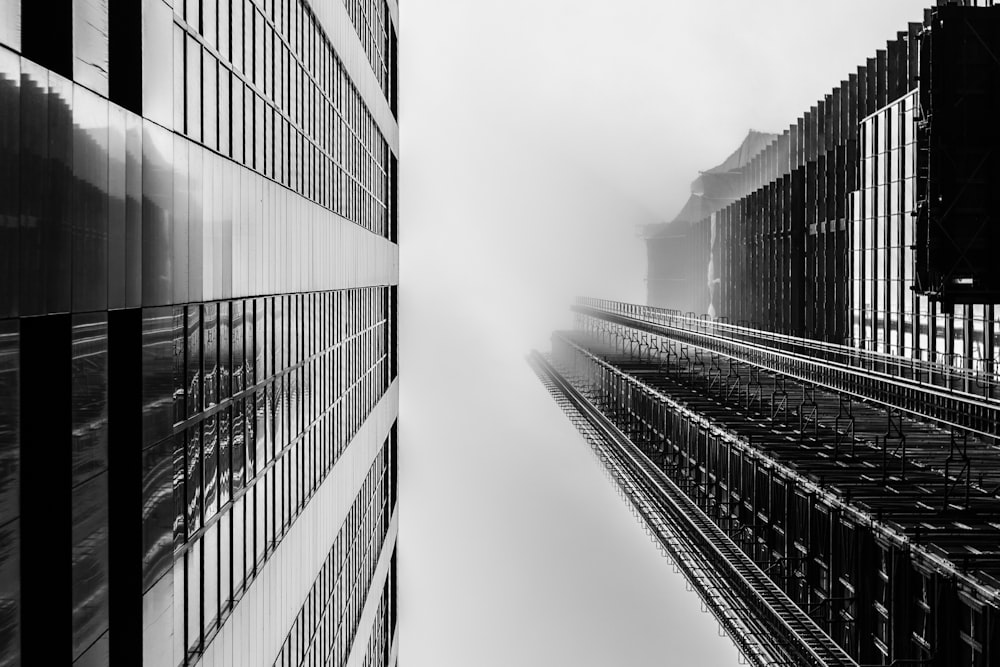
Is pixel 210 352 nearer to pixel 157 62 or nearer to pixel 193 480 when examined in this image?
pixel 193 480

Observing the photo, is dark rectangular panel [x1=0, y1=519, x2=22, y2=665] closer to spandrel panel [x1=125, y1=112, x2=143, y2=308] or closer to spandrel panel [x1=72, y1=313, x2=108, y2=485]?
spandrel panel [x1=72, y1=313, x2=108, y2=485]

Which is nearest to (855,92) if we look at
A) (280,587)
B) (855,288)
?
(855,288)

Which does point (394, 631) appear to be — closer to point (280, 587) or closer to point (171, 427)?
point (280, 587)

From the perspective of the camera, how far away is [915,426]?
131ft

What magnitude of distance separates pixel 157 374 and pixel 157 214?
3690 millimetres

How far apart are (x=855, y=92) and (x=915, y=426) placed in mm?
32940

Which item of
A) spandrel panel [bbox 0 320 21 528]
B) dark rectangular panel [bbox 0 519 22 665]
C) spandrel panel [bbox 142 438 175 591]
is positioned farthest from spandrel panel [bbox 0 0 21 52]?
spandrel panel [bbox 142 438 175 591]

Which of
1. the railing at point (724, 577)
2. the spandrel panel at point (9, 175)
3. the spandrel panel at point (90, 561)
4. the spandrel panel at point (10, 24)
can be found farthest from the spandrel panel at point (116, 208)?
the railing at point (724, 577)

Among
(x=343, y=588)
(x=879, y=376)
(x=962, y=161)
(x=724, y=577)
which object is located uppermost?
(x=962, y=161)

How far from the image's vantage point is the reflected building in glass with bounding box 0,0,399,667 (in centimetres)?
1525

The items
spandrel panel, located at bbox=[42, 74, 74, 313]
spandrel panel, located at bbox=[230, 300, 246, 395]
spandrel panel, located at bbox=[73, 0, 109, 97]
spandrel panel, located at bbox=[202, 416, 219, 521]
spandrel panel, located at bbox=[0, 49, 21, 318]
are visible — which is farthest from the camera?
spandrel panel, located at bbox=[230, 300, 246, 395]

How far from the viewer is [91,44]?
57.4 ft

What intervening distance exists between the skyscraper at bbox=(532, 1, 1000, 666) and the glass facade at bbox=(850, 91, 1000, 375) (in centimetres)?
16

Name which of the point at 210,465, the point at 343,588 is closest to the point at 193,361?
the point at 210,465
